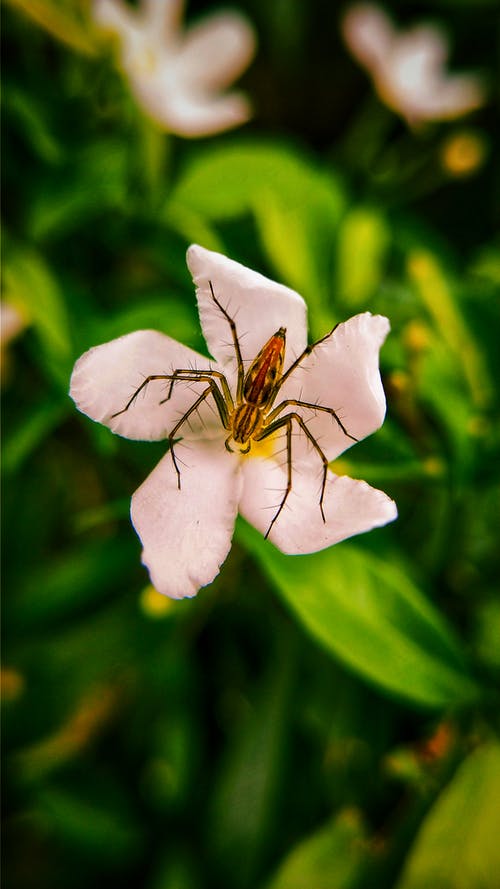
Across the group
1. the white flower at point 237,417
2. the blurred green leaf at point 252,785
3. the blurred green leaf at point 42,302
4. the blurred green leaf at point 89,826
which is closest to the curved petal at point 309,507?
the white flower at point 237,417

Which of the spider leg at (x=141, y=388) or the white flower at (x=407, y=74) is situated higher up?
the spider leg at (x=141, y=388)

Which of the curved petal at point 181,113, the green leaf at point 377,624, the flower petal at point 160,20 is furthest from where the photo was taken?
the flower petal at point 160,20

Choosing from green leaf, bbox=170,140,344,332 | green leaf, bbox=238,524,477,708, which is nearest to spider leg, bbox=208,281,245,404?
green leaf, bbox=238,524,477,708

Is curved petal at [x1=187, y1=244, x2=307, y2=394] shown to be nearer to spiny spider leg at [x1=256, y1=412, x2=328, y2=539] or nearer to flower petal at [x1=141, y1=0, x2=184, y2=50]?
spiny spider leg at [x1=256, y1=412, x2=328, y2=539]

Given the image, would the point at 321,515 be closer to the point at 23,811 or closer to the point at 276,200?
the point at 276,200

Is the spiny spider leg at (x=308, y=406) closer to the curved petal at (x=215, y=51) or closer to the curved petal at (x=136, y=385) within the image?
the curved petal at (x=136, y=385)

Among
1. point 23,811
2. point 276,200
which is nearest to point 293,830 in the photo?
point 23,811

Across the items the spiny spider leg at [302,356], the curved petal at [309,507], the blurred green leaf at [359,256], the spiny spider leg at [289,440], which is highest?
the spiny spider leg at [302,356]

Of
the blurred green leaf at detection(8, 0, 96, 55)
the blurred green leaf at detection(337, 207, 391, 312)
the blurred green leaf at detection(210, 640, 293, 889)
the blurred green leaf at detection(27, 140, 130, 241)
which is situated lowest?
the blurred green leaf at detection(210, 640, 293, 889)

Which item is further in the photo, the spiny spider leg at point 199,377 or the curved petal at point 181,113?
the curved petal at point 181,113
